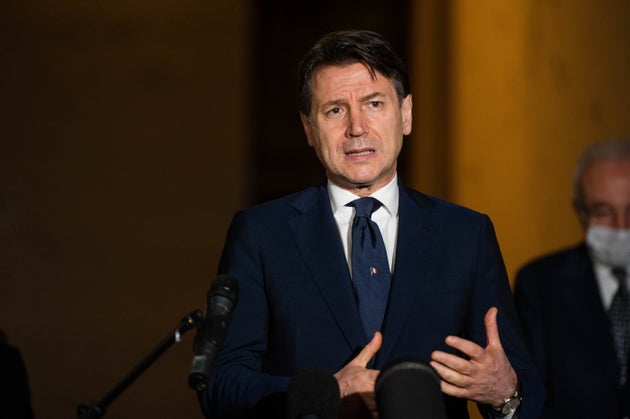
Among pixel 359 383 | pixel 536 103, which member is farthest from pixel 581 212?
pixel 359 383

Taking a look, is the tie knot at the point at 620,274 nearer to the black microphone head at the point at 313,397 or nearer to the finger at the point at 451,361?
the finger at the point at 451,361

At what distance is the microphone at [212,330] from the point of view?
5.52 feet

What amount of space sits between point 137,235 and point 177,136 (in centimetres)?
59

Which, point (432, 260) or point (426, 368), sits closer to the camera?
point (426, 368)

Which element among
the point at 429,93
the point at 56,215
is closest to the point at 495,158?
the point at 429,93

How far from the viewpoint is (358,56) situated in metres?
2.21

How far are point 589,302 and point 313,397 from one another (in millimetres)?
2059

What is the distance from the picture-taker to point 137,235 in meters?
6.18

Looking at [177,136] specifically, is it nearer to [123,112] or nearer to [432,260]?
[123,112]

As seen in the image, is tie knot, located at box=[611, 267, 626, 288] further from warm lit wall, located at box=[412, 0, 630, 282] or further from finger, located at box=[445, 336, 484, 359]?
finger, located at box=[445, 336, 484, 359]

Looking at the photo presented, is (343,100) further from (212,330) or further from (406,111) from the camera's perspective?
(212,330)

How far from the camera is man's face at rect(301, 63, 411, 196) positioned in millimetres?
2199

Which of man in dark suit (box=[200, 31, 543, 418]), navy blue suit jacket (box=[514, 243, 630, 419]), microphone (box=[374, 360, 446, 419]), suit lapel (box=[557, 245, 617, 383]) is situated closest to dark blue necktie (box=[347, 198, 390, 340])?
man in dark suit (box=[200, 31, 543, 418])

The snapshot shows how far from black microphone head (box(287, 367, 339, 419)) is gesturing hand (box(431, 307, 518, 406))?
30 cm
